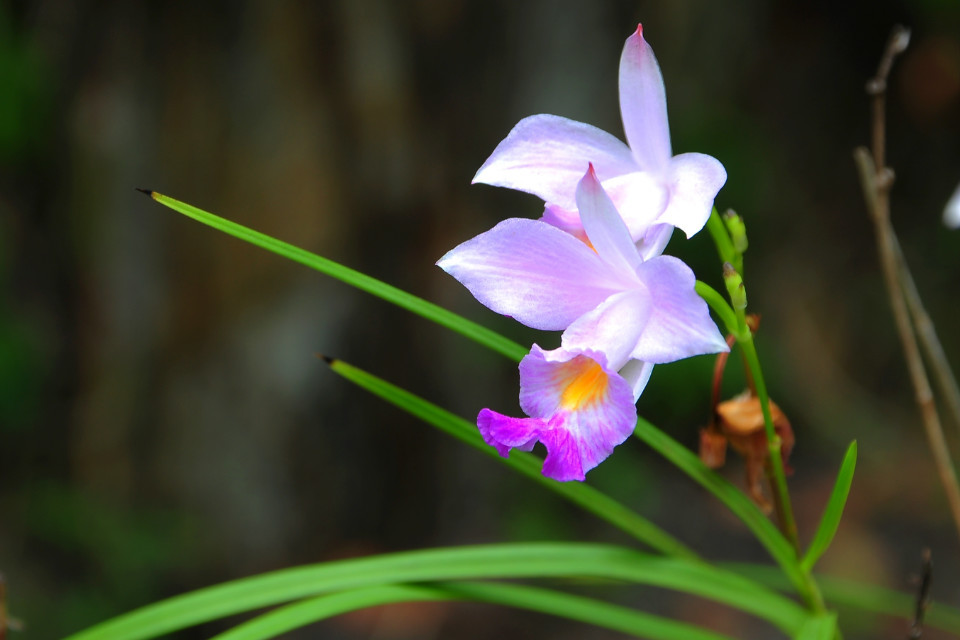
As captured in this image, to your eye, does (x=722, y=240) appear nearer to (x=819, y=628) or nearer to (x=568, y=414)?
(x=568, y=414)

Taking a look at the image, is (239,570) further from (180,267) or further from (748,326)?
Answer: (748,326)

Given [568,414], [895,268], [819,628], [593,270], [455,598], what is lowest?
[455,598]

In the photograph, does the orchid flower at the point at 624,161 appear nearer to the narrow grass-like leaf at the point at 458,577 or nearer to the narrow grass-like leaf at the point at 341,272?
the narrow grass-like leaf at the point at 341,272

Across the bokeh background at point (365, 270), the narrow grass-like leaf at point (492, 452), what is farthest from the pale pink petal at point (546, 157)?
the bokeh background at point (365, 270)

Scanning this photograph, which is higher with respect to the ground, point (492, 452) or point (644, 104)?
point (644, 104)

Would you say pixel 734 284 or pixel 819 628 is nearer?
pixel 734 284

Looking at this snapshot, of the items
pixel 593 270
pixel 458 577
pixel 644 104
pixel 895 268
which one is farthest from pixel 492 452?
pixel 895 268

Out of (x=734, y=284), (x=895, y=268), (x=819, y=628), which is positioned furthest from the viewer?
(x=895, y=268)
